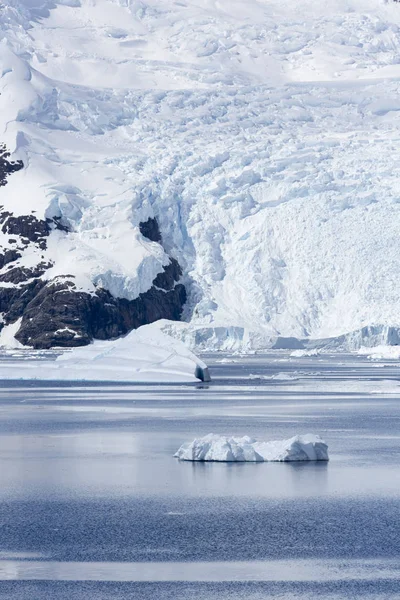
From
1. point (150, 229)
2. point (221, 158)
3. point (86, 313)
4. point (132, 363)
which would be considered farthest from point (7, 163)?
point (132, 363)

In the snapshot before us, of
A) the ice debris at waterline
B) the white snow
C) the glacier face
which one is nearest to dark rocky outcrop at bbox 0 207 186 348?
the glacier face

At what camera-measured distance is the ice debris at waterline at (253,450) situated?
25.6 m

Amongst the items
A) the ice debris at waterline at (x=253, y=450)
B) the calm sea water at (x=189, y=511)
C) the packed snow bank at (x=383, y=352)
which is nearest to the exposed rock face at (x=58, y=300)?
the packed snow bank at (x=383, y=352)

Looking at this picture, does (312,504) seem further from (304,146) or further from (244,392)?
(304,146)

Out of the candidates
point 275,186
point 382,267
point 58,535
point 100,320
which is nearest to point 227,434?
point 58,535

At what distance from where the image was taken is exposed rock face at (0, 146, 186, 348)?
107688mm

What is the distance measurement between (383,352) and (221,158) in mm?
25474

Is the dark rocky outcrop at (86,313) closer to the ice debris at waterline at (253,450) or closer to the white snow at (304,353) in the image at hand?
the white snow at (304,353)

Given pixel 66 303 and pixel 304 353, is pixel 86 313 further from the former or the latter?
pixel 304 353

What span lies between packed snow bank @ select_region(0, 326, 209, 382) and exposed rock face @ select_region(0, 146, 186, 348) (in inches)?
1700

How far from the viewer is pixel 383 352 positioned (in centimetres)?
8500

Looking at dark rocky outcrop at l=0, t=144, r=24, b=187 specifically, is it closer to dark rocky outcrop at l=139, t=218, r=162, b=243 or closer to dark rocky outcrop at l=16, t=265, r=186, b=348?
dark rocky outcrop at l=16, t=265, r=186, b=348

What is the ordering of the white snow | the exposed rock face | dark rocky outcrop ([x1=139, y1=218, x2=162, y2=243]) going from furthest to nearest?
the exposed rock face → dark rocky outcrop ([x1=139, y1=218, x2=162, y2=243]) → the white snow

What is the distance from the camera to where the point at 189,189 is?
101 m
